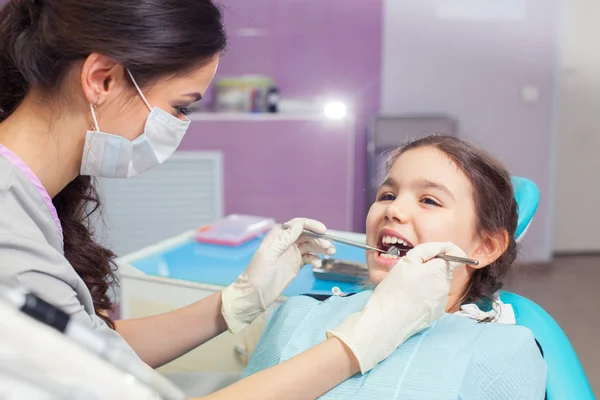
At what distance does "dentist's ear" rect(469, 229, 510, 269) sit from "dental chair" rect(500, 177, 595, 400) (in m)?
0.09

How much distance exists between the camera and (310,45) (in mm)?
3713

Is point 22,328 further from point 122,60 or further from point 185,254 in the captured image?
point 185,254

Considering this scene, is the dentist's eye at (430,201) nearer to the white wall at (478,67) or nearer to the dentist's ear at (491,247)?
the dentist's ear at (491,247)

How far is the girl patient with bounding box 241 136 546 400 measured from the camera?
1.11m

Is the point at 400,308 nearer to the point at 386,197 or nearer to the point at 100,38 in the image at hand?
the point at 386,197

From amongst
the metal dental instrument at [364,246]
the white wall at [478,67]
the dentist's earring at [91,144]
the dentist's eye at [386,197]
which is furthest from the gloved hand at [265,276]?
the white wall at [478,67]

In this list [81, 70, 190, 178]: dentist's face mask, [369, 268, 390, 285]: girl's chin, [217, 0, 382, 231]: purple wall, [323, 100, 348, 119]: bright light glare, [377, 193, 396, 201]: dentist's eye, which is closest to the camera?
[81, 70, 190, 178]: dentist's face mask

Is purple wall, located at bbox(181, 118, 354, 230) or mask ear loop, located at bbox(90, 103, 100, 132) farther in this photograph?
purple wall, located at bbox(181, 118, 354, 230)

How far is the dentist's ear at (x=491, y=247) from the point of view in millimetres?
1438

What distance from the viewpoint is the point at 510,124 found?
388cm

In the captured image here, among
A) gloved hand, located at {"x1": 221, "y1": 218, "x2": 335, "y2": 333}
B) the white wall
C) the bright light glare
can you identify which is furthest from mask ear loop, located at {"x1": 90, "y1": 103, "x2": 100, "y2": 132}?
the white wall

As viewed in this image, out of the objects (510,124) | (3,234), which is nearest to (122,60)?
(3,234)

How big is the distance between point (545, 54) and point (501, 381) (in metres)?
3.12

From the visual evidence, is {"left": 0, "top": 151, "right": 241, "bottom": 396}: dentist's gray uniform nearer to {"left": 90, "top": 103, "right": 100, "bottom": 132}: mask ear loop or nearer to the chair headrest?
{"left": 90, "top": 103, "right": 100, "bottom": 132}: mask ear loop
